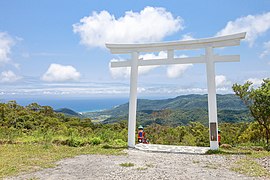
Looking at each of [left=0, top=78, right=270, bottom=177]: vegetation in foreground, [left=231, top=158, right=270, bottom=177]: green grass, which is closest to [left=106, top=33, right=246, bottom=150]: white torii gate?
[left=0, top=78, right=270, bottom=177]: vegetation in foreground

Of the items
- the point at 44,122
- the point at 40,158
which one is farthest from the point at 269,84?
the point at 44,122

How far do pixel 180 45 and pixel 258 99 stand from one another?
96.7 inches

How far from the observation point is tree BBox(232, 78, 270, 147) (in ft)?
19.8

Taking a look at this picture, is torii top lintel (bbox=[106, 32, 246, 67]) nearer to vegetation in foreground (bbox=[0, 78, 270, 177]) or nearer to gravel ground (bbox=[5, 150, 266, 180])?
vegetation in foreground (bbox=[0, 78, 270, 177])

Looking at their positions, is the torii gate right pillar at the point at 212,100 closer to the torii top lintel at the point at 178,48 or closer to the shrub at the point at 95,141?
the torii top lintel at the point at 178,48

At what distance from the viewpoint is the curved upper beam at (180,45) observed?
618cm

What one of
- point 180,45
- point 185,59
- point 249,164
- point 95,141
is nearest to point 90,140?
point 95,141

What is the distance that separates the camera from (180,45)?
266 inches

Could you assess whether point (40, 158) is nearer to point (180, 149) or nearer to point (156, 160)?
point (156, 160)

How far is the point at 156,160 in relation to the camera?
5254 millimetres

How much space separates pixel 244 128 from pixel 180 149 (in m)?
3.32

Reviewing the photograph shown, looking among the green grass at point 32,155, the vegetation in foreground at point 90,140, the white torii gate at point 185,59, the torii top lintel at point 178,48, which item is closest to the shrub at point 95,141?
the vegetation in foreground at point 90,140

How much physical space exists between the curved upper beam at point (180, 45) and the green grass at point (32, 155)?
2.95 m

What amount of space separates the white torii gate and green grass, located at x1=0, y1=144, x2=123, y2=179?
1357mm
